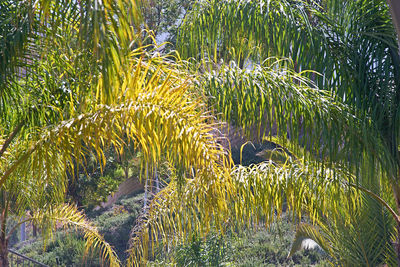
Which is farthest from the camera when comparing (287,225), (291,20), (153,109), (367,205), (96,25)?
(287,225)

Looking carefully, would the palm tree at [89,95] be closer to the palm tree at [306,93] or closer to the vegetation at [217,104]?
the vegetation at [217,104]

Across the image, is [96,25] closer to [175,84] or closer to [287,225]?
[175,84]

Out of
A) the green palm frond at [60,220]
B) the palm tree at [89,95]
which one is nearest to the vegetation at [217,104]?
the palm tree at [89,95]

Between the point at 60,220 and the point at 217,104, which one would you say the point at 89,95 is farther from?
the point at 60,220

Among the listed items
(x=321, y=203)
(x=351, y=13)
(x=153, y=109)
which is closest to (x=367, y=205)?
(x=321, y=203)

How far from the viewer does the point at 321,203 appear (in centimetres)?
551

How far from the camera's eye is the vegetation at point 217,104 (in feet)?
10.6

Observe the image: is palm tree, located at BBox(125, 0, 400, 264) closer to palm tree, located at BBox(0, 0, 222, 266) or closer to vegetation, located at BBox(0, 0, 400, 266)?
vegetation, located at BBox(0, 0, 400, 266)

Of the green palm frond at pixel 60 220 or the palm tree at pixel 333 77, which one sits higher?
the palm tree at pixel 333 77

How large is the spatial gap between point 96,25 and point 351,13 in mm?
3872

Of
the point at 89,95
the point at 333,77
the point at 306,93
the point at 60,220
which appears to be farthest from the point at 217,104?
the point at 60,220

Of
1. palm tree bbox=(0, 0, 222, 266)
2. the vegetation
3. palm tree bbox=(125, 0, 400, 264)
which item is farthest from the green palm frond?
palm tree bbox=(0, 0, 222, 266)

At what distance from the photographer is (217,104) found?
179 inches

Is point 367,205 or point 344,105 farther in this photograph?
point 367,205
